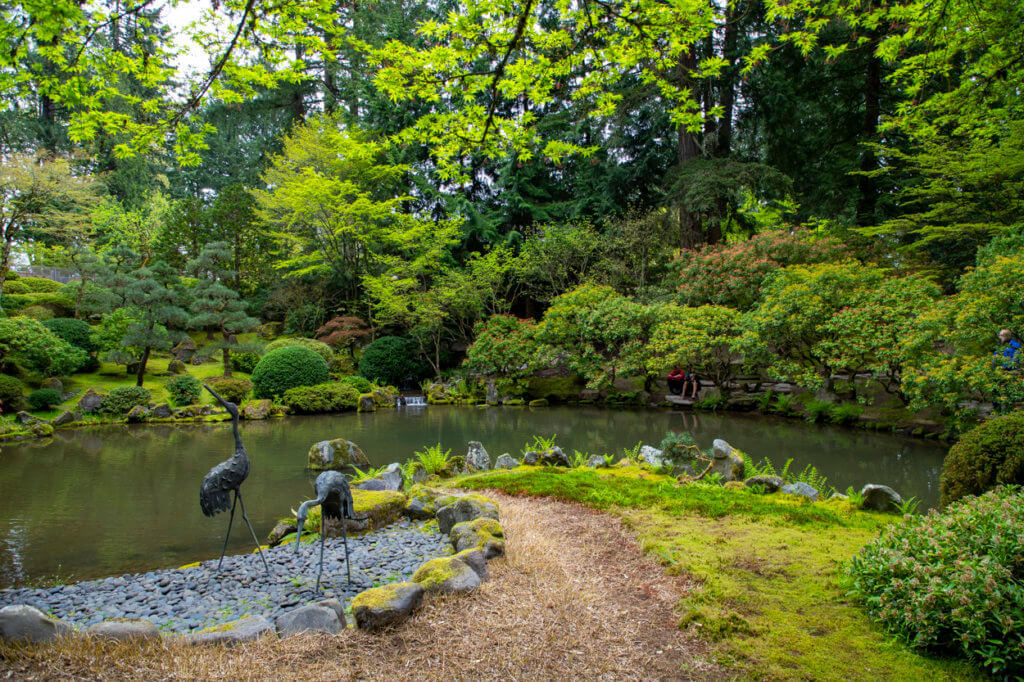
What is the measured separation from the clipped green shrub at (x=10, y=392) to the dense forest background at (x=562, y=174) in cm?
276

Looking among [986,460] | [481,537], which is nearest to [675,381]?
[986,460]

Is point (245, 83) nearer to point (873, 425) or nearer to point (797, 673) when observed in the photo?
point (797, 673)

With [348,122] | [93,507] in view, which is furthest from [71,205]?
[93,507]

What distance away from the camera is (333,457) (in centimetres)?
712

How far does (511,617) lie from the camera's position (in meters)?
2.47

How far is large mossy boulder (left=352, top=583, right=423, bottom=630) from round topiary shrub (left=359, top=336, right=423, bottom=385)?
14.0m

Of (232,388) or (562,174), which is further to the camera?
(562,174)

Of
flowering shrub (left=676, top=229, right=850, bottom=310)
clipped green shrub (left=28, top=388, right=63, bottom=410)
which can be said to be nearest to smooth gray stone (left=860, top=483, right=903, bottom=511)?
flowering shrub (left=676, top=229, right=850, bottom=310)

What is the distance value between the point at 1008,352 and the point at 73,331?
18.6 metres

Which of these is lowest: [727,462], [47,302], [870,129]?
[727,462]

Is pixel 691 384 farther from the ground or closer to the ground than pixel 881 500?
closer to the ground

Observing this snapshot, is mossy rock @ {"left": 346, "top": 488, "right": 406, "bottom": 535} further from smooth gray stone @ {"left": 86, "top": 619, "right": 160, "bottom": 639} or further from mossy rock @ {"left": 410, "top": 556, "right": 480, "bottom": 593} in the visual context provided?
smooth gray stone @ {"left": 86, "top": 619, "right": 160, "bottom": 639}

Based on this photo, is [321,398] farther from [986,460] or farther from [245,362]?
[986,460]

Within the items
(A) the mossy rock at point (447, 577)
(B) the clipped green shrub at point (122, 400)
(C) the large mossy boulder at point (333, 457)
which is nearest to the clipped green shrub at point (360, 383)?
(B) the clipped green shrub at point (122, 400)
